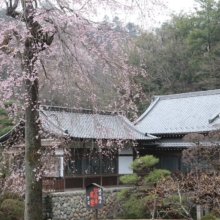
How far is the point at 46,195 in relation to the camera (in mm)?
14531

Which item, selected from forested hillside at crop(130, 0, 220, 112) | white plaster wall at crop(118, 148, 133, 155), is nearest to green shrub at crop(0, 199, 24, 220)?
white plaster wall at crop(118, 148, 133, 155)

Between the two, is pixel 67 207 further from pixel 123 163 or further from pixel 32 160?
pixel 32 160

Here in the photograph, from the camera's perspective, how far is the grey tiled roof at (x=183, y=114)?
1685cm

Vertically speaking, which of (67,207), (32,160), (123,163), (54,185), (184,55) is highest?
(184,55)

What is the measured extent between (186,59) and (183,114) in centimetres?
1325

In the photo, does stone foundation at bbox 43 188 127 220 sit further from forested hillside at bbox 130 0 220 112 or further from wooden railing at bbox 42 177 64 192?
forested hillside at bbox 130 0 220 112

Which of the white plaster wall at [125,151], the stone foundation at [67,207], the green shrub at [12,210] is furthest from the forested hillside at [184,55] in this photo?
the green shrub at [12,210]

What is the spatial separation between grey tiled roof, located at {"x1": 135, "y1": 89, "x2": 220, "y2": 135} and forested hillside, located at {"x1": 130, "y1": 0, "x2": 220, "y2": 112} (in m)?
9.08

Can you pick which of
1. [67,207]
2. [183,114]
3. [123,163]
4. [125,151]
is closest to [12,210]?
[67,207]

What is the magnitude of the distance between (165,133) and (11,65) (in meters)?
10.9

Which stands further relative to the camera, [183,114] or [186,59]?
[186,59]

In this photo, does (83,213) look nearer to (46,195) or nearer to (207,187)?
(46,195)

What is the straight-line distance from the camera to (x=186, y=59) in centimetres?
3100

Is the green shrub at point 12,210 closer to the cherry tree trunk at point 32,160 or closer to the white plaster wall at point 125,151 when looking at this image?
the white plaster wall at point 125,151
